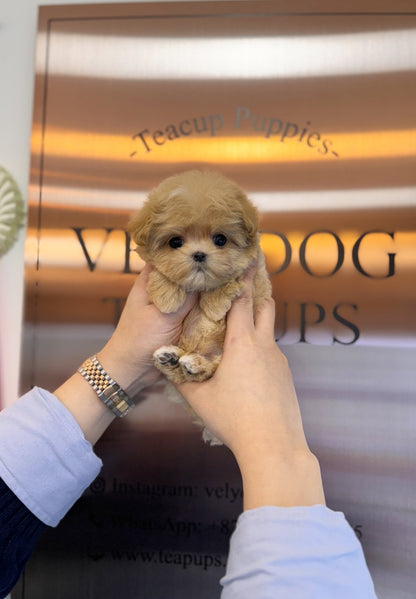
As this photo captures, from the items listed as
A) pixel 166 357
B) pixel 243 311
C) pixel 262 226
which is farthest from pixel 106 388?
pixel 262 226

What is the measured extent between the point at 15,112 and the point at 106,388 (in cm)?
117

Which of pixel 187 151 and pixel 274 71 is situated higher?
pixel 274 71

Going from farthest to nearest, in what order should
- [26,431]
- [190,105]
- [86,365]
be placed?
[190,105] < [86,365] < [26,431]

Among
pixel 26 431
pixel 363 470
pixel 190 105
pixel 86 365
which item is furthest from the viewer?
pixel 190 105

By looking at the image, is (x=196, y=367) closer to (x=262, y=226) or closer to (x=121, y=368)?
(x=121, y=368)

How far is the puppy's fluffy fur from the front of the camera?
3.03 feet

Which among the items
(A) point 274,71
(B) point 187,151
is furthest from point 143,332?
(A) point 274,71

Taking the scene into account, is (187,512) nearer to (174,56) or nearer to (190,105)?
(190,105)

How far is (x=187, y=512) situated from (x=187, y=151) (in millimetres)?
1249

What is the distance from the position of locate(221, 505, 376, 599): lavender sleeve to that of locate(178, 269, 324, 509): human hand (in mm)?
56

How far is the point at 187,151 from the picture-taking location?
4.78 feet

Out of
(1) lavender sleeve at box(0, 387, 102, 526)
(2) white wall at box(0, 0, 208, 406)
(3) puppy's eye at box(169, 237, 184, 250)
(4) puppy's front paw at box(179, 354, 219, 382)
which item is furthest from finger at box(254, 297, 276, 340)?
(2) white wall at box(0, 0, 208, 406)

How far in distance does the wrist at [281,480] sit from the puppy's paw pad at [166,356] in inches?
11.4

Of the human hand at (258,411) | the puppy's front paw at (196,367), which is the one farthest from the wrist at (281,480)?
the puppy's front paw at (196,367)
